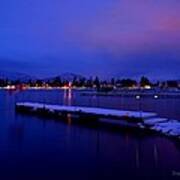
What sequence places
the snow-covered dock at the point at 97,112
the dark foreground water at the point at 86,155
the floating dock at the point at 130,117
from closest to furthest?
the dark foreground water at the point at 86,155, the floating dock at the point at 130,117, the snow-covered dock at the point at 97,112

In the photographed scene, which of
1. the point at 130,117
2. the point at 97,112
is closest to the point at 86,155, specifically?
the point at 130,117

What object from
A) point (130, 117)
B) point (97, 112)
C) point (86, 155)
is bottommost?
point (86, 155)

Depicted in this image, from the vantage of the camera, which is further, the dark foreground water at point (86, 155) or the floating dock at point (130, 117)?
the floating dock at point (130, 117)

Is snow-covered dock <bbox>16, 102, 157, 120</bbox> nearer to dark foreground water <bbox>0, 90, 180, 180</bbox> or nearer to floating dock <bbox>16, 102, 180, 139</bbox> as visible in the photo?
floating dock <bbox>16, 102, 180, 139</bbox>

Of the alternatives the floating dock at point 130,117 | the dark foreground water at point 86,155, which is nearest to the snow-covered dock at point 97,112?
the floating dock at point 130,117

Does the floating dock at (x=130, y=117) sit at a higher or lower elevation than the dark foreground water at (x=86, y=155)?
higher

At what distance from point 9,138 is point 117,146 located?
31.6 feet

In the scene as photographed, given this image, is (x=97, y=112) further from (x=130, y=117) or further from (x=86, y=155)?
(x=86, y=155)

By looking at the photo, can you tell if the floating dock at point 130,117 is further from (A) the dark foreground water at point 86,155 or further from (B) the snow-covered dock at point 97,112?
(A) the dark foreground water at point 86,155

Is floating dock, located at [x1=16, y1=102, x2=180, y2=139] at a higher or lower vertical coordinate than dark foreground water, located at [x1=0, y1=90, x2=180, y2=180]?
higher

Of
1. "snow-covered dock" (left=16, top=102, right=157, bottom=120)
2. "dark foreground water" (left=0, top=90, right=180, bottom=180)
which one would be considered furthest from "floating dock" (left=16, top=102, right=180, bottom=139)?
"dark foreground water" (left=0, top=90, right=180, bottom=180)

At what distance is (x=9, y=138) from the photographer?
3212cm

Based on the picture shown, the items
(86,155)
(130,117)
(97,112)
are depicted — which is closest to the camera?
(86,155)

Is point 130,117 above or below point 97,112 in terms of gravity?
below
